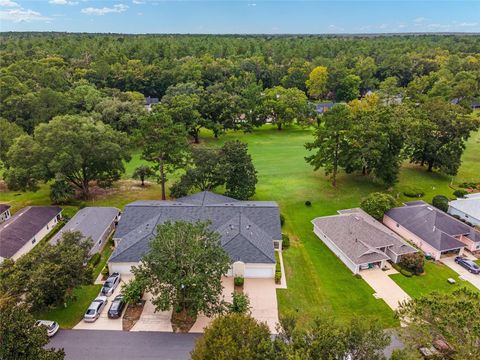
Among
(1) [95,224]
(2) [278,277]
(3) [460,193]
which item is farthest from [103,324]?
(3) [460,193]

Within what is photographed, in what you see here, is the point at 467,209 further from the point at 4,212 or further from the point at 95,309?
the point at 4,212

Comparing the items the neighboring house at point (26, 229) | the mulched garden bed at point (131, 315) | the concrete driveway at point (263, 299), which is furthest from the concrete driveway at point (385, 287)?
the neighboring house at point (26, 229)

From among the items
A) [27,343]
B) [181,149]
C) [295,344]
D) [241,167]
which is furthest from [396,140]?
[27,343]

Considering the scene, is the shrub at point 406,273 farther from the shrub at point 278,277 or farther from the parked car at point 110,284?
the parked car at point 110,284

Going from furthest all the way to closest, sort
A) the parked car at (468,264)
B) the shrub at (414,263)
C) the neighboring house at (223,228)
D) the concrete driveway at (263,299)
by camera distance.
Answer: the parked car at (468,264), the shrub at (414,263), the neighboring house at (223,228), the concrete driveway at (263,299)

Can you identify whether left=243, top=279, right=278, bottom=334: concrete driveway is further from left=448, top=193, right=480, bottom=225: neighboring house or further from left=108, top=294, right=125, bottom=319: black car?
left=448, top=193, right=480, bottom=225: neighboring house

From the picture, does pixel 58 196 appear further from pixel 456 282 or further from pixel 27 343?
pixel 456 282
